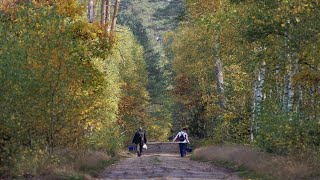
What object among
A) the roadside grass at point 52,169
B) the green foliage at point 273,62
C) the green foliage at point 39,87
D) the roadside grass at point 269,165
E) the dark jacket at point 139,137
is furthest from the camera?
the dark jacket at point 139,137

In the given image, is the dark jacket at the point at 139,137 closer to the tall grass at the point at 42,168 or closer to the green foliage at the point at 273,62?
the green foliage at the point at 273,62

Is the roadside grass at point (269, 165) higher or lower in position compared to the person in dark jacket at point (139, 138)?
lower

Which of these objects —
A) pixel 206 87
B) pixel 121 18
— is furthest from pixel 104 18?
pixel 121 18

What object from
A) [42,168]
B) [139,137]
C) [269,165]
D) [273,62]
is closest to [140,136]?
[139,137]

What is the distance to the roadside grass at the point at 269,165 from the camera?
1670cm

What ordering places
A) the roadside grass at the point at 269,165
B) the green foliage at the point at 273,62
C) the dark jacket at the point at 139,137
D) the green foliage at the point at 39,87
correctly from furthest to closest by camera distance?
1. the dark jacket at the point at 139,137
2. the green foliage at the point at 273,62
3. the green foliage at the point at 39,87
4. the roadside grass at the point at 269,165

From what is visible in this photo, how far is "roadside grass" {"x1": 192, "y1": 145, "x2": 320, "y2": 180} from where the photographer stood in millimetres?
16703

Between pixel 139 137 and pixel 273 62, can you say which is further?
pixel 139 137

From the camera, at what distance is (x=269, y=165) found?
61.5ft

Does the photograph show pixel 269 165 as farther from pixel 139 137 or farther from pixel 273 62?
pixel 139 137

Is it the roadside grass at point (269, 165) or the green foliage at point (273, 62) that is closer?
the roadside grass at point (269, 165)

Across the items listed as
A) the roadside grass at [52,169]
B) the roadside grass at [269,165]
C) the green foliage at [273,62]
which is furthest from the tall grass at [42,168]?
the green foliage at [273,62]

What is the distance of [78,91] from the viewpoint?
2058 centimetres

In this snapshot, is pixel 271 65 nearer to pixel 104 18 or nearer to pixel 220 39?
pixel 220 39
